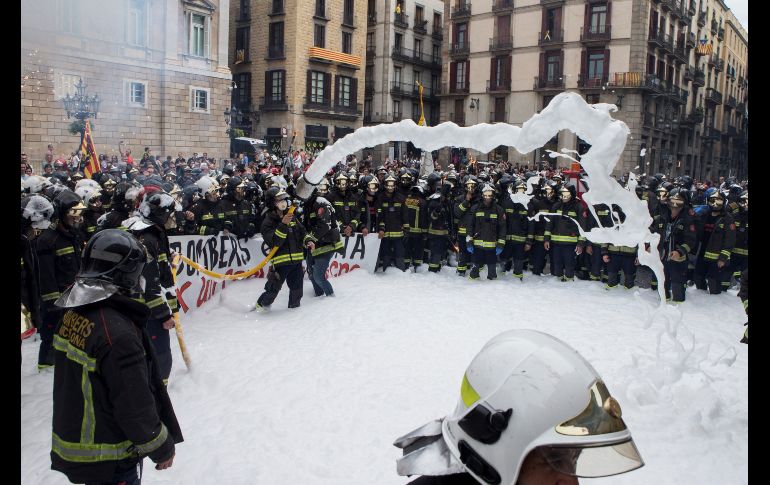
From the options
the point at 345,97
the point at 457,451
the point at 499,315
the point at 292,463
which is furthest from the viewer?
the point at 345,97

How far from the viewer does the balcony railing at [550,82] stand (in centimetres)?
3878

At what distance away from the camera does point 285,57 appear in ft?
129

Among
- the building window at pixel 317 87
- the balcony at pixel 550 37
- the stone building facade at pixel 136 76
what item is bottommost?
the stone building facade at pixel 136 76

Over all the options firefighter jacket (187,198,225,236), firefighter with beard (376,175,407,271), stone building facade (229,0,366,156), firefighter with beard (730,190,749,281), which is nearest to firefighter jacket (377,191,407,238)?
firefighter with beard (376,175,407,271)

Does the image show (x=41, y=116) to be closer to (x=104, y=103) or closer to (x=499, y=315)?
(x=104, y=103)

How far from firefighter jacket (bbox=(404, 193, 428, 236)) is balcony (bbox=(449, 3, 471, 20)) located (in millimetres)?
34526

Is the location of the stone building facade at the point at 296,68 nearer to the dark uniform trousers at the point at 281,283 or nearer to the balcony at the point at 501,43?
the balcony at the point at 501,43

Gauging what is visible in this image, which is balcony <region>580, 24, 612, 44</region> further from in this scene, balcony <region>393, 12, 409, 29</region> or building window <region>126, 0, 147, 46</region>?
building window <region>126, 0, 147, 46</region>

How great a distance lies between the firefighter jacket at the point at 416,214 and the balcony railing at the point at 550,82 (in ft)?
98.7

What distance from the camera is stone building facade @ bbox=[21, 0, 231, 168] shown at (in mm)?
13352

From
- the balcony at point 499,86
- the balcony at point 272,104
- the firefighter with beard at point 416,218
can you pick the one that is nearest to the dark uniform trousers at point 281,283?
the firefighter with beard at point 416,218

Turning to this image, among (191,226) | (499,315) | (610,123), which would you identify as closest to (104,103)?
(191,226)

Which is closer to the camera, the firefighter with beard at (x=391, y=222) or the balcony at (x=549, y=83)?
the firefighter with beard at (x=391, y=222)
